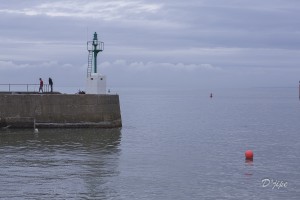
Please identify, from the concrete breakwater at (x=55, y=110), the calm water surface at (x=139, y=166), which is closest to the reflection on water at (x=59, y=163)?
the calm water surface at (x=139, y=166)

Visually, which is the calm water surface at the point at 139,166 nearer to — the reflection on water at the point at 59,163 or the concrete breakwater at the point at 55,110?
the reflection on water at the point at 59,163

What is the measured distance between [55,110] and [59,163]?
39.9 ft

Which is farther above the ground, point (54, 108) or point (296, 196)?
point (54, 108)

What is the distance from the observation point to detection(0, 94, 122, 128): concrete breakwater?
34.8m

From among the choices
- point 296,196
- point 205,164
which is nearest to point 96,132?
point 205,164

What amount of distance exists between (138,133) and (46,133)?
26.1 feet

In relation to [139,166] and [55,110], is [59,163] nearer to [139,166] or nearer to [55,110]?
[139,166]

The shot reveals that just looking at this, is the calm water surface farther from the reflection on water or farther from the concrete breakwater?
the concrete breakwater

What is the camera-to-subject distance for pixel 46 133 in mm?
33906

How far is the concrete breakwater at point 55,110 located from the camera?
114ft

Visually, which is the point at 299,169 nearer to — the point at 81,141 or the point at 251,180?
the point at 251,180

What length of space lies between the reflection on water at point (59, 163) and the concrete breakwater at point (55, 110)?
77 centimetres

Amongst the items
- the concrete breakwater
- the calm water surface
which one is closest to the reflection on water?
the calm water surface

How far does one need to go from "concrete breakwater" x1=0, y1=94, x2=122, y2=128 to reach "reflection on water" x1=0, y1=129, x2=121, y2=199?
77 centimetres
